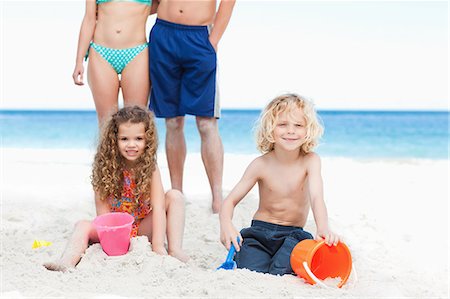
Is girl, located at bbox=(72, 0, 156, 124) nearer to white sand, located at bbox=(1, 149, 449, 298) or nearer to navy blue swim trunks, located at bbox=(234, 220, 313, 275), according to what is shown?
white sand, located at bbox=(1, 149, 449, 298)

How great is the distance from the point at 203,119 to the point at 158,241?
1.30m

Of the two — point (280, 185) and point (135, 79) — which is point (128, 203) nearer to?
point (280, 185)

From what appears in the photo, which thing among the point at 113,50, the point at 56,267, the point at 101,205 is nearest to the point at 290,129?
the point at 101,205

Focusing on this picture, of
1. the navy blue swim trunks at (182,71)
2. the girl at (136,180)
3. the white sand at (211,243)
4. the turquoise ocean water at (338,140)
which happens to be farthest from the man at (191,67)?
the turquoise ocean water at (338,140)

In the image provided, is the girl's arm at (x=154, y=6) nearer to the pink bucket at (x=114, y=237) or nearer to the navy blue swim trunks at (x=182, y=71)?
the navy blue swim trunks at (x=182, y=71)

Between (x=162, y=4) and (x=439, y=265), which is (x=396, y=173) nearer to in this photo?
(x=439, y=265)

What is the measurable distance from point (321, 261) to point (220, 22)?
6.36ft

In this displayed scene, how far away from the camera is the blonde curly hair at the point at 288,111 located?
→ 9.43 feet

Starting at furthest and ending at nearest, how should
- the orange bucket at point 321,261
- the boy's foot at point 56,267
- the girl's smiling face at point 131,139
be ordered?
the girl's smiling face at point 131,139
the boy's foot at point 56,267
the orange bucket at point 321,261

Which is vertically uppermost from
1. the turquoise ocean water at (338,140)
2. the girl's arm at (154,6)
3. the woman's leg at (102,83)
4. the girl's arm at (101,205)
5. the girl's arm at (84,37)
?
the girl's arm at (154,6)

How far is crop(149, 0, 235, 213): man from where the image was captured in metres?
3.83

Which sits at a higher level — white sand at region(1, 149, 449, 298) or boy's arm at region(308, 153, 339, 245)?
boy's arm at region(308, 153, 339, 245)

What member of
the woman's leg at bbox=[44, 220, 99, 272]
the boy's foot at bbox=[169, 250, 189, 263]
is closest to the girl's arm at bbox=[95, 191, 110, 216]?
the woman's leg at bbox=[44, 220, 99, 272]

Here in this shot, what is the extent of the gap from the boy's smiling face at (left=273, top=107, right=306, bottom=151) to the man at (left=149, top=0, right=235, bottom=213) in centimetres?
111
